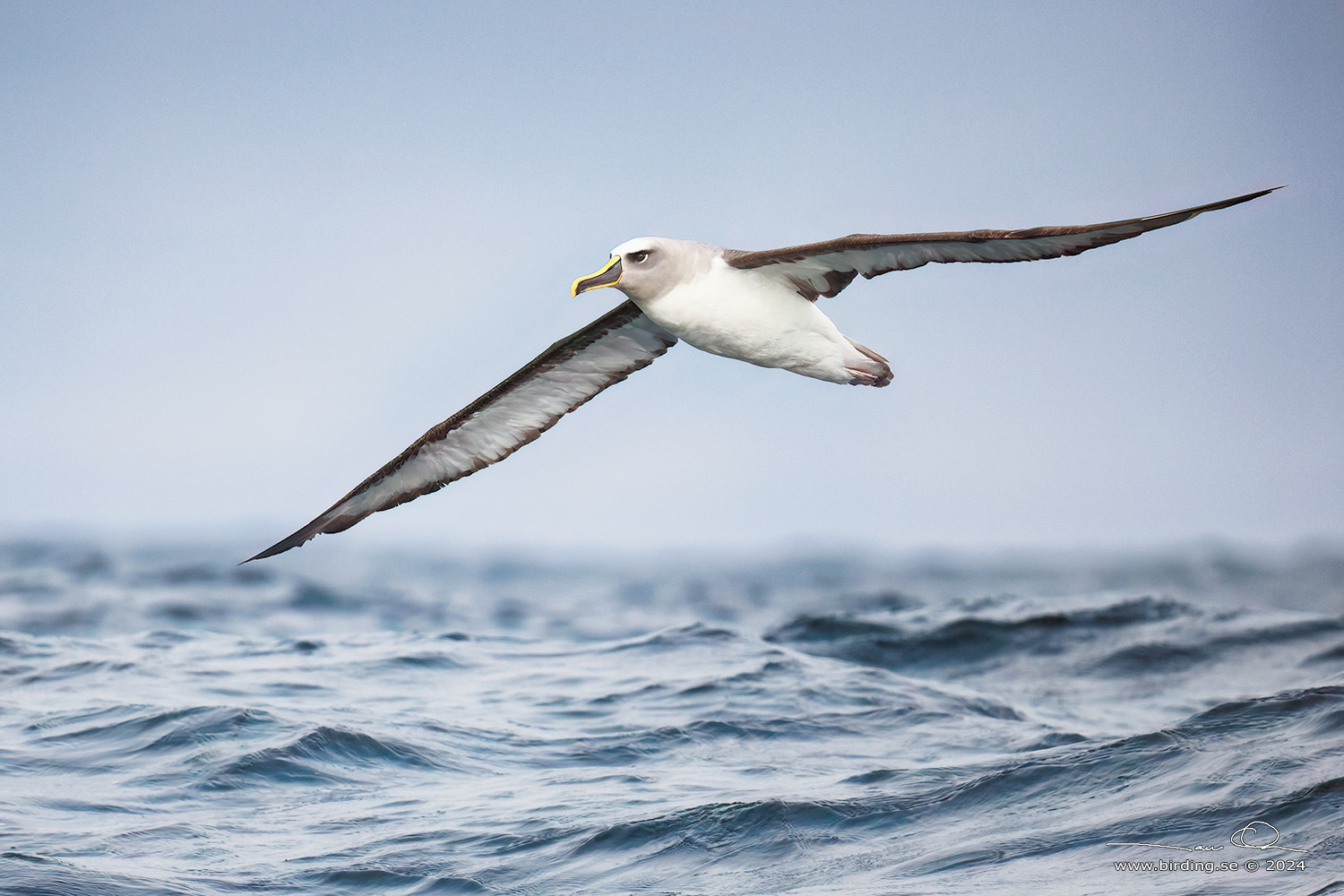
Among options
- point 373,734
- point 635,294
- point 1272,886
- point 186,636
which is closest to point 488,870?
point 373,734

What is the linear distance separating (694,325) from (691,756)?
604 centimetres

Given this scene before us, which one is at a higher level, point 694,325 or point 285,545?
point 694,325

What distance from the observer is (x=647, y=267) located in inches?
347

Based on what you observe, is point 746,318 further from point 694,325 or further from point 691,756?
point 691,756

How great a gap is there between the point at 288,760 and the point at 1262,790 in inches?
351

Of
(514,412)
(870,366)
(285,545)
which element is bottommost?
(285,545)

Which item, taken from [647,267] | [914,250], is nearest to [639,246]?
[647,267]
